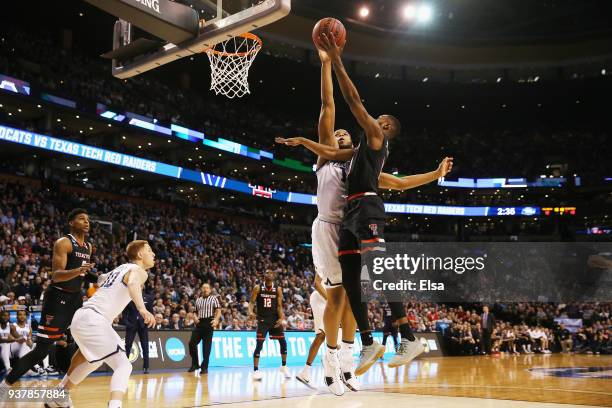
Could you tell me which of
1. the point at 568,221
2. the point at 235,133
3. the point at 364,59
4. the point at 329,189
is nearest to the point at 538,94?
the point at 568,221

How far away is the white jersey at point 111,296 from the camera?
5586 millimetres

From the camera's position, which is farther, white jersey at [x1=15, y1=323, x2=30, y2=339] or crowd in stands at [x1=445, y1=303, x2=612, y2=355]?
crowd in stands at [x1=445, y1=303, x2=612, y2=355]

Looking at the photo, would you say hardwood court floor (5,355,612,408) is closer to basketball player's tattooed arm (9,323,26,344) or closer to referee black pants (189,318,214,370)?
referee black pants (189,318,214,370)

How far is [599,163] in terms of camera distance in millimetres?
39656

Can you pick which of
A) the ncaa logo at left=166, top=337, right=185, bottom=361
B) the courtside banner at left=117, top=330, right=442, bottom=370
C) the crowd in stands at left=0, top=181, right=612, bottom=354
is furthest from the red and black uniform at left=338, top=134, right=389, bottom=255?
the crowd in stands at left=0, top=181, right=612, bottom=354

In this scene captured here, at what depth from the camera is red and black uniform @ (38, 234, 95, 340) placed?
Answer: 694 centimetres

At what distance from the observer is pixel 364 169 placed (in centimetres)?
509

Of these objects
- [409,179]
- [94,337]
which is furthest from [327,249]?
[94,337]

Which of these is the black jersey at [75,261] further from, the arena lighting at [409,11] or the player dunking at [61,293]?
the arena lighting at [409,11]

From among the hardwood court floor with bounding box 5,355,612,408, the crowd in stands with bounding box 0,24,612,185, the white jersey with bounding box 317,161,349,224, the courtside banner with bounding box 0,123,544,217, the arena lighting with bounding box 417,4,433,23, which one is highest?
the arena lighting with bounding box 417,4,433,23

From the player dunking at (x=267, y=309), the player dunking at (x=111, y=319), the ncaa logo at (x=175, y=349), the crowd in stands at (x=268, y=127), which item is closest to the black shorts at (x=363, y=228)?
the player dunking at (x=111, y=319)

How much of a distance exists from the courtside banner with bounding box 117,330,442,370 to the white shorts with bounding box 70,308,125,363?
25.3ft

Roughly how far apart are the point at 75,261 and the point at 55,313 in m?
0.63

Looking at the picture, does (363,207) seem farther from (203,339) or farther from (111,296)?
(203,339)
